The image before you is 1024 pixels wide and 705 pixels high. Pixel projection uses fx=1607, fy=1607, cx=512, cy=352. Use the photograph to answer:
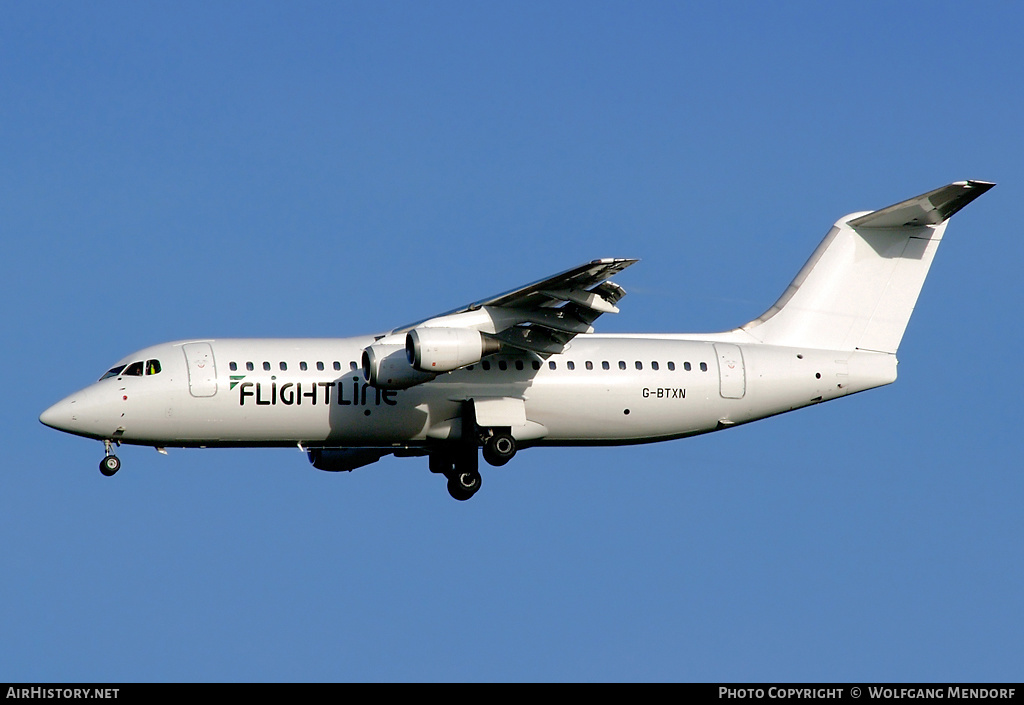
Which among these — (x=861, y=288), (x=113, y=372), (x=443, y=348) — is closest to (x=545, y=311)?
(x=443, y=348)

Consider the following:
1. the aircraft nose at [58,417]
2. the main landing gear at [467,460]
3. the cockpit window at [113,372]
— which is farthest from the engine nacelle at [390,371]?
the aircraft nose at [58,417]

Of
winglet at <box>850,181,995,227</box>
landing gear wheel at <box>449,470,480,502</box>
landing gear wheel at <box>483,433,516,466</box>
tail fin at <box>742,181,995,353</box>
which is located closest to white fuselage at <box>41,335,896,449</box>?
landing gear wheel at <box>483,433,516,466</box>

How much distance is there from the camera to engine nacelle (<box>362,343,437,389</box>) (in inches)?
943

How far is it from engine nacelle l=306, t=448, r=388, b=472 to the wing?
3002 millimetres

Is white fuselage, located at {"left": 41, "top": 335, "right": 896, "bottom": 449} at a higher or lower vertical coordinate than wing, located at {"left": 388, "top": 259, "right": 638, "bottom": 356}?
lower

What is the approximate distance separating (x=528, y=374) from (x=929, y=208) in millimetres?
7237

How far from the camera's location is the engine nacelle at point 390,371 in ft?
78.6

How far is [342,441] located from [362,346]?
1.55m

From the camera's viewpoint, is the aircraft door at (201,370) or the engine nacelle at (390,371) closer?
the engine nacelle at (390,371)

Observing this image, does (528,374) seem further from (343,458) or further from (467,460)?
(343,458)

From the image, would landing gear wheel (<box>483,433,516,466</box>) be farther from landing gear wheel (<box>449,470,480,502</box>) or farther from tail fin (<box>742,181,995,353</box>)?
tail fin (<box>742,181,995,353</box>)

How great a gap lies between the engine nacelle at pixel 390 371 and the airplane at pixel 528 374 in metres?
0.02

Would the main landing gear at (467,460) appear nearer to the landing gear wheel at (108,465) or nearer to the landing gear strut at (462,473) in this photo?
the landing gear strut at (462,473)

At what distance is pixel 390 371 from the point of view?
24.0m
